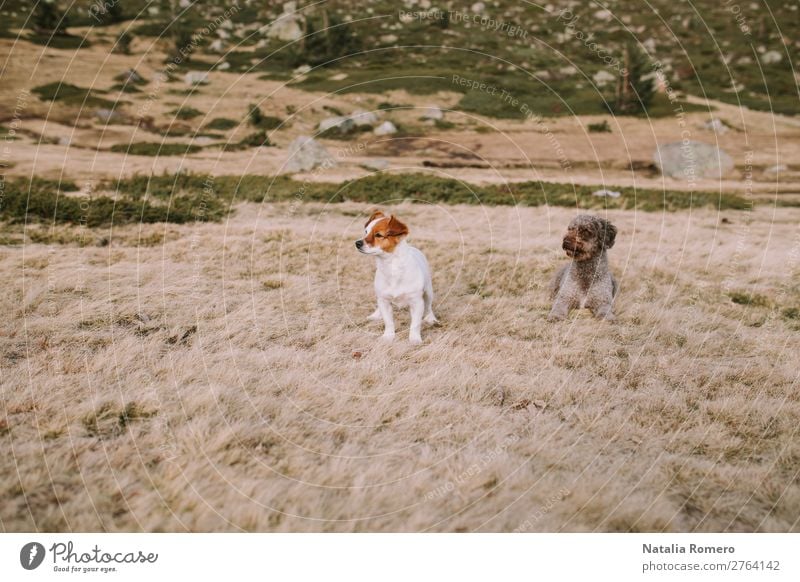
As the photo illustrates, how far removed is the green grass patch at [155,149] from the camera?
88.6 feet

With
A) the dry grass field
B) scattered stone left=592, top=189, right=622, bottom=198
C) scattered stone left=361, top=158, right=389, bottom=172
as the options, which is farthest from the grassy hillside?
the dry grass field

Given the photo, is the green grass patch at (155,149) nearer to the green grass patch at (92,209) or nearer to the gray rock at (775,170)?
the green grass patch at (92,209)

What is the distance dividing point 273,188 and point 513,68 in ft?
95.3

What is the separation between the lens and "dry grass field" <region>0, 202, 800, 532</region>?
493 cm

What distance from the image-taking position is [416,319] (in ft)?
27.2

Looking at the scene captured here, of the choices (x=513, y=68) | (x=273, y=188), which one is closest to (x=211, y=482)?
(x=273, y=188)

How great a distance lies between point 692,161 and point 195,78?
1310 inches

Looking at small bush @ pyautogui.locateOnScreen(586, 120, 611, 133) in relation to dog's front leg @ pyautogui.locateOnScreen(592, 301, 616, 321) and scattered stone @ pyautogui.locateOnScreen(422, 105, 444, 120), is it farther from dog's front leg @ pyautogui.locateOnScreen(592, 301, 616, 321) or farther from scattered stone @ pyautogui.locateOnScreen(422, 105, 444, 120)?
dog's front leg @ pyautogui.locateOnScreen(592, 301, 616, 321)

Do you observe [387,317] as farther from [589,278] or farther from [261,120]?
[261,120]

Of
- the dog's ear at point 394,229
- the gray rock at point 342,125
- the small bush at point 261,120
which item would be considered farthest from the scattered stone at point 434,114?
the dog's ear at point 394,229

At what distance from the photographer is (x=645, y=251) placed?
14.3 meters

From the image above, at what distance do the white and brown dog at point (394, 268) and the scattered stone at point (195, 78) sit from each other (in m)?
36.3
